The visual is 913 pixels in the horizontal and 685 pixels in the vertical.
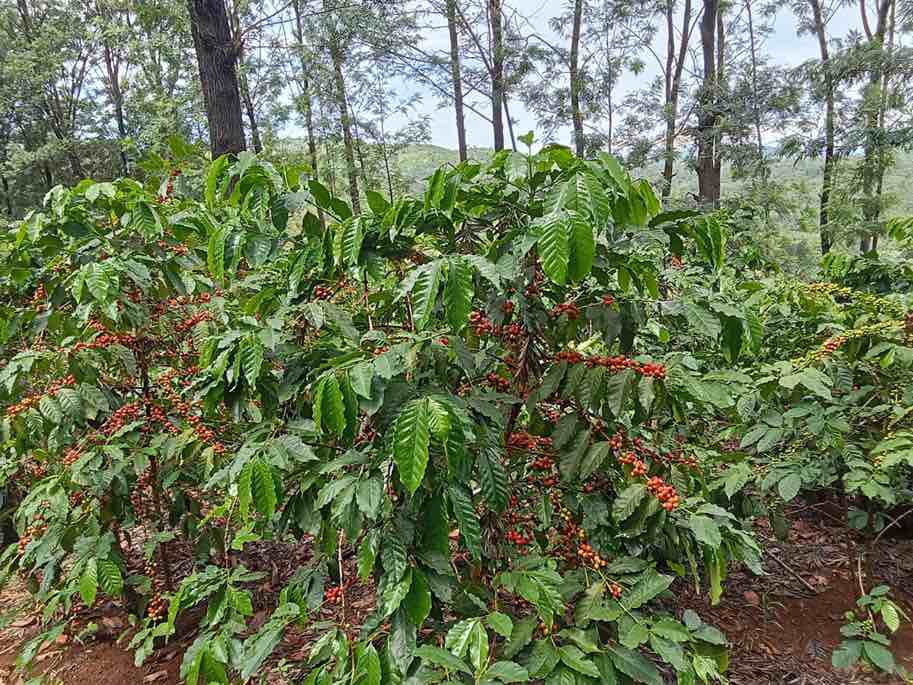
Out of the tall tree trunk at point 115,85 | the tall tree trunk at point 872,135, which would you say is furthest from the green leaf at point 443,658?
the tall tree trunk at point 115,85

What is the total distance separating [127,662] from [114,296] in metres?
1.65

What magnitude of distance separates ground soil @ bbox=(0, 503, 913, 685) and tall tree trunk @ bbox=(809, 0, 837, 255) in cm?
680

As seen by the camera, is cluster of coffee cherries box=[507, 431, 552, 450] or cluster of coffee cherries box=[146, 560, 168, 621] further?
cluster of coffee cherries box=[146, 560, 168, 621]

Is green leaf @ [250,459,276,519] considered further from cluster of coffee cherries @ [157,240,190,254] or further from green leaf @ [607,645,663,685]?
cluster of coffee cherries @ [157,240,190,254]

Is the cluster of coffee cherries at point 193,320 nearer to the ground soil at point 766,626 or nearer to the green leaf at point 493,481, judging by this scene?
the ground soil at point 766,626

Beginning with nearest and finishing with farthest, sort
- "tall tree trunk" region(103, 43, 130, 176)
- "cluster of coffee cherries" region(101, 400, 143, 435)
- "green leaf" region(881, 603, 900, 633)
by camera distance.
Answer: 1. "green leaf" region(881, 603, 900, 633)
2. "cluster of coffee cherries" region(101, 400, 143, 435)
3. "tall tree trunk" region(103, 43, 130, 176)

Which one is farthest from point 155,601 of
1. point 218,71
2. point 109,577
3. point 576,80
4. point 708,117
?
point 576,80

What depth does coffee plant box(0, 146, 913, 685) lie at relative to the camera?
1.17 metres

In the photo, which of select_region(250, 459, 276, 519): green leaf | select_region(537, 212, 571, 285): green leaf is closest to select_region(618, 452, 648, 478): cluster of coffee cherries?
select_region(537, 212, 571, 285): green leaf

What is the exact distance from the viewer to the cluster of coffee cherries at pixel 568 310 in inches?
56.7

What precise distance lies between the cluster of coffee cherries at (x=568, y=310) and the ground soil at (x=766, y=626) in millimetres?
1471

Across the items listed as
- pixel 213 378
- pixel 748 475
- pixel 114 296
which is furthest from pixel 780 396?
pixel 114 296

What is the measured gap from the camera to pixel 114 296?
1.81 meters

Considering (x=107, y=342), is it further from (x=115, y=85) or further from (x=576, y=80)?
(x=115, y=85)
